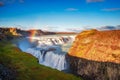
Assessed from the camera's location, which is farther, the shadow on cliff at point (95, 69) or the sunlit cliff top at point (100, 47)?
the sunlit cliff top at point (100, 47)

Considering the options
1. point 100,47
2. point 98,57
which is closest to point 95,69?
point 98,57

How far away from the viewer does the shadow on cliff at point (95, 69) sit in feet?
171

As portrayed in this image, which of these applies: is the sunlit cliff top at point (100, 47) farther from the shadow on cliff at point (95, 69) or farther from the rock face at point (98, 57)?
the shadow on cliff at point (95, 69)

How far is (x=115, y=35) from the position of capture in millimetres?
58531

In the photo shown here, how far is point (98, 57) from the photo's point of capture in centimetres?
5906

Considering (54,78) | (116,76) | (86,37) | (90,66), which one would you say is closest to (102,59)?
(90,66)

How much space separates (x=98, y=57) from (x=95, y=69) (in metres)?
3.35

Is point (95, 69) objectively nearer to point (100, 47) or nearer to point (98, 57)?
point (98, 57)

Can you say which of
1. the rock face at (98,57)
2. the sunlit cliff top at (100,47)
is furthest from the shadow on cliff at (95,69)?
the sunlit cliff top at (100,47)

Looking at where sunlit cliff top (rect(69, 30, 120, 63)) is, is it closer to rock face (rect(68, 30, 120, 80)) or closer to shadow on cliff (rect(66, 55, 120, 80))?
rock face (rect(68, 30, 120, 80))

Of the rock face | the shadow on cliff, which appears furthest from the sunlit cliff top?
the shadow on cliff

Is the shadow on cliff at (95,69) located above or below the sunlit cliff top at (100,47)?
below

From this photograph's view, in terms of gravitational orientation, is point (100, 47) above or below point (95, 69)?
above

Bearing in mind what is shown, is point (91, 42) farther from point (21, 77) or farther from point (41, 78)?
point (21, 77)
